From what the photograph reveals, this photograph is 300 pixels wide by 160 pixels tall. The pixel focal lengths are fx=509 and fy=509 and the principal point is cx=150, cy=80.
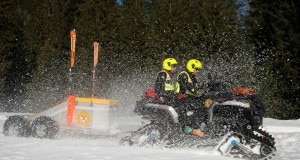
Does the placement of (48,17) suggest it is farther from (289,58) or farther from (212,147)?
(212,147)

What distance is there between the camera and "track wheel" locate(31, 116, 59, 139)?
37.6ft

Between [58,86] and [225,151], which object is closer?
[225,151]

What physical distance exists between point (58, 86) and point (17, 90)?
29.1 feet

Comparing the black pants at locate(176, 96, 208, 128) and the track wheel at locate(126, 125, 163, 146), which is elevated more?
the black pants at locate(176, 96, 208, 128)

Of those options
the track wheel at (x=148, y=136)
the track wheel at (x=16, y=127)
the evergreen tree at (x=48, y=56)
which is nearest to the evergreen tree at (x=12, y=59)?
the evergreen tree at (x=48, y=56)

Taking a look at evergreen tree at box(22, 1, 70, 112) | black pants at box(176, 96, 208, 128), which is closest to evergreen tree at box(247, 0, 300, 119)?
evergreen tree at box(22, 1, 70, 112)

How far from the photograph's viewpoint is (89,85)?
30766mm

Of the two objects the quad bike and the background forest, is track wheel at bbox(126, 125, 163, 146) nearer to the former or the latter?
the quad bike

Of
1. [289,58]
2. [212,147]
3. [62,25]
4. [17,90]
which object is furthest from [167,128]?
[17,90]

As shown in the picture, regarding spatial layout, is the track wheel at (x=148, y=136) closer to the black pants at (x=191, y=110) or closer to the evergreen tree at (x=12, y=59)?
the black pants at (x=191, y=110)

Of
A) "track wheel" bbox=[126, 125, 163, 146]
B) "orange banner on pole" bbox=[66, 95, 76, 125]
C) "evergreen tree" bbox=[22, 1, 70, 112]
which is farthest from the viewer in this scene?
"evergreen tree" bbox=[22, 1, 70, 112]

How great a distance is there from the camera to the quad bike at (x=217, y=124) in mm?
9500

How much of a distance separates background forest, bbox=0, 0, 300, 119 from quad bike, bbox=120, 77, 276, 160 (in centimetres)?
1391

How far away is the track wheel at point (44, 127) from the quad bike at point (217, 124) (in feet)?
5.92
